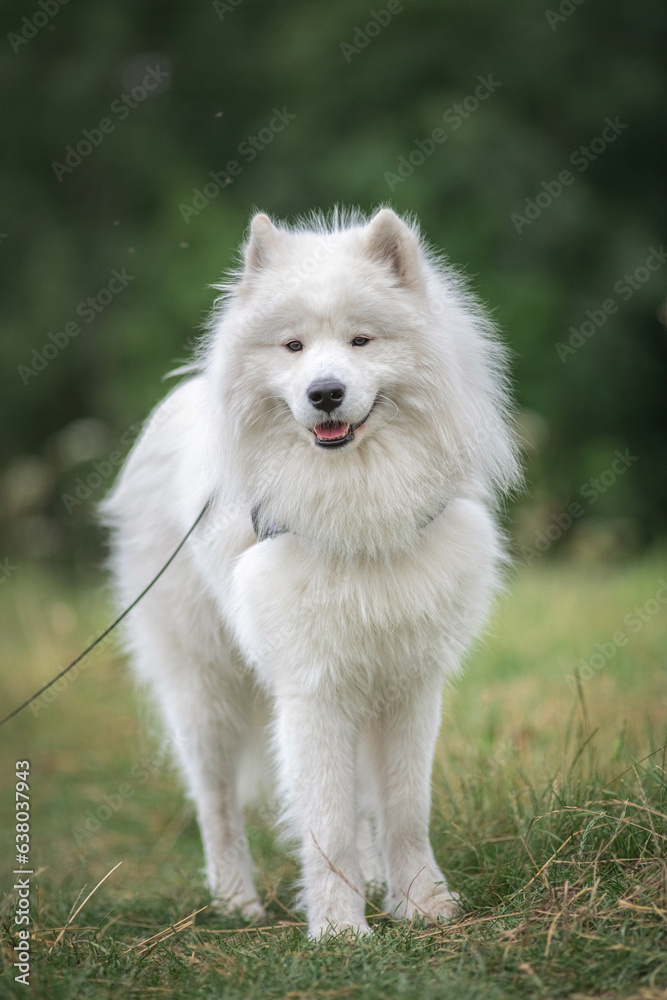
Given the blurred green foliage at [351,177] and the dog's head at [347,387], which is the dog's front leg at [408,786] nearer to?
the dog's head at [347,387]

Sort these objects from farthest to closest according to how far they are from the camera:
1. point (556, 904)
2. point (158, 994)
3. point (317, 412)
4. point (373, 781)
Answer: point (373, 781) < point (317, 412) < point (556, 904) < point (158, 994)

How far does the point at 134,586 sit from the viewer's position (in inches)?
158

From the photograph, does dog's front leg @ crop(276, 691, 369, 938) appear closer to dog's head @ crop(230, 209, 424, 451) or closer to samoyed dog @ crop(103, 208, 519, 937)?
samoyed dog @ crop(103, 208, 519, 937)

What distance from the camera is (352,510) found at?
3.03m

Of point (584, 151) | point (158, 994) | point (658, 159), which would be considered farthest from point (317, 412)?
point (658, 159)

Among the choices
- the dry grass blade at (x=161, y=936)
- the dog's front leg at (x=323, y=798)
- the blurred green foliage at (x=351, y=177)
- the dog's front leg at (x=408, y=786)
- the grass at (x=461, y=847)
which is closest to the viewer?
the grass at (x=461, y=847)

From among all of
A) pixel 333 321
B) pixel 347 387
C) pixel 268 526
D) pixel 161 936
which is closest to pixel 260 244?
pixel 333 321

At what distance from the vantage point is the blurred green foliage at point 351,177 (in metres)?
10.5

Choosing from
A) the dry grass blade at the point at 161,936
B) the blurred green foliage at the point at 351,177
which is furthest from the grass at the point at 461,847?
the blurred green foliage at the point at 351,177

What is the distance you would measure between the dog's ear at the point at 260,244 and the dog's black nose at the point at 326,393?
0.60 metres

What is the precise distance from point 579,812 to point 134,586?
1997 millimetres

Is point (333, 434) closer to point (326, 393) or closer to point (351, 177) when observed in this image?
point (326, 393)

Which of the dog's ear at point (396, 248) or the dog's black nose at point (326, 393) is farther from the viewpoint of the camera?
the dog's ear at point (396, 248)

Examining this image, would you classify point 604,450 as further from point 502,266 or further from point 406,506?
point 406,506
